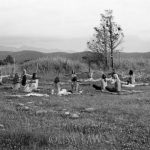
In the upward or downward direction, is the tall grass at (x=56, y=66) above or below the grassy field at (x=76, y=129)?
above

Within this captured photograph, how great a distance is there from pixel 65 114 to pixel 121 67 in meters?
47.4

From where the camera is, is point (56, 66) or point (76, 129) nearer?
point (76, 129)

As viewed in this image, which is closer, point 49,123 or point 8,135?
point 8,135

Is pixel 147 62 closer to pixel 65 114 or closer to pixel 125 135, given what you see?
pixel 65 114

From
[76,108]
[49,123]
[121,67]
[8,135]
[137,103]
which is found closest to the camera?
[8,135]

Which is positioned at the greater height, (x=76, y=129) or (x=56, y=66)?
(x=56, y=66)

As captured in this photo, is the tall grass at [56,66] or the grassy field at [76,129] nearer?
the grassy field at [76,129]

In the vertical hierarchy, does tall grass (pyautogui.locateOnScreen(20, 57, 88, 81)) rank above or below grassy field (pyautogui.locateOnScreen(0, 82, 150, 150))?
above

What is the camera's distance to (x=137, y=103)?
23359 millimetres

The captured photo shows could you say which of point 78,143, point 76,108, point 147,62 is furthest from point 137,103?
point 147,62

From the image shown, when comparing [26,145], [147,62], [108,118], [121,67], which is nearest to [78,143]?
[26,145]

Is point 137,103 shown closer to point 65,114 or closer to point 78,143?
point 65,114

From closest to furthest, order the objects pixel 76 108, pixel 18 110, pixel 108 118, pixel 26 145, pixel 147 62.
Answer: pixel 26 145
pixel 108 118
pixel 18 110
pixel 76 108
pixel 147 62

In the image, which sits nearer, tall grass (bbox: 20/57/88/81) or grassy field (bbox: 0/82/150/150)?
grassy field (bbox: 0/82/150/150)
